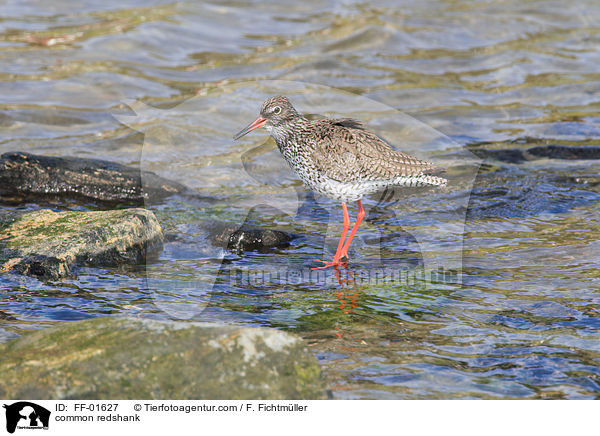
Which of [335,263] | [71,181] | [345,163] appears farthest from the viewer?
[71,181]

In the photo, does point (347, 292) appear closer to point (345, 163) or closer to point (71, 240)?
point (345, 163)

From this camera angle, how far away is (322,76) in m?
15.2

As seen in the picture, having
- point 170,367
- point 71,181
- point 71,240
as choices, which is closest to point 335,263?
point 71,240

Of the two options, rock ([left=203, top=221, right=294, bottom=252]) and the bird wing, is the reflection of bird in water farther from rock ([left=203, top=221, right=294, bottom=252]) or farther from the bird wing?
the bird wing

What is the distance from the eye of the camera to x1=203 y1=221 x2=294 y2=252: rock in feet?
28.0

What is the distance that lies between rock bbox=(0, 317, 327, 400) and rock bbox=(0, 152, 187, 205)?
5.09 m

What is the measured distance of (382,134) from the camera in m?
12.9

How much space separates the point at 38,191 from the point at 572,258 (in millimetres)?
6962

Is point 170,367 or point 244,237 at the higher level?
point 244,237
